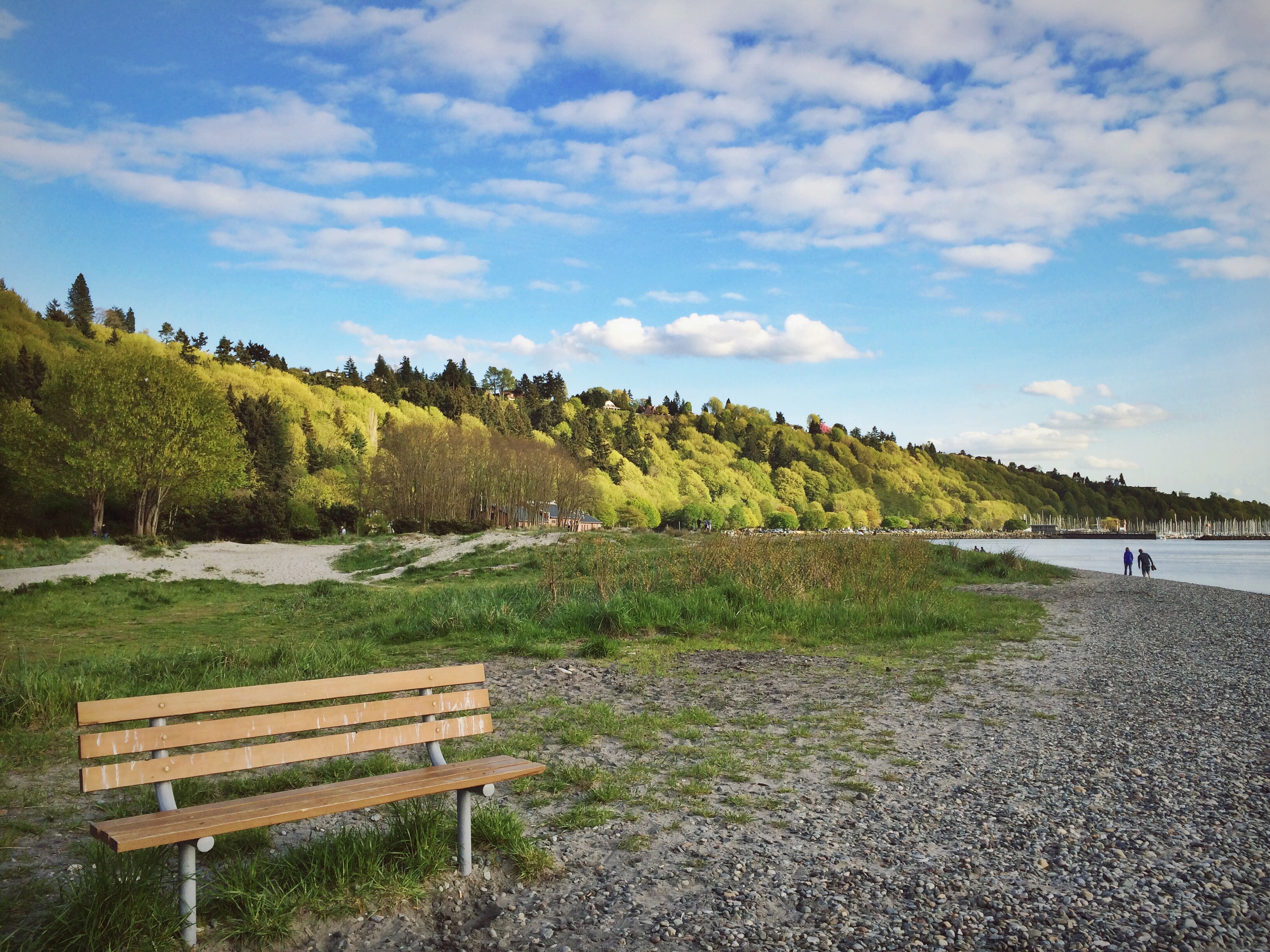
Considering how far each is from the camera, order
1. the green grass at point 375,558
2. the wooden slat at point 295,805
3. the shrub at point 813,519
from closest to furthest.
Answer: the wooden slat at point 295,805 → the green grass at point 375,558 → the shrub at point 813,519

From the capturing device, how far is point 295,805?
3520 millimetres

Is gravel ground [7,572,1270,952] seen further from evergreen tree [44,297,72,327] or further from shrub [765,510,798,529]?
shrub [765,510,798,529]

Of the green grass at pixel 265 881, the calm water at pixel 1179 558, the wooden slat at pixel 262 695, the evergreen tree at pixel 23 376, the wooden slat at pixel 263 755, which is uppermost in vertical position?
the evergreen tree at pixel 23 376

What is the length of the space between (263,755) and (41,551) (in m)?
30.2

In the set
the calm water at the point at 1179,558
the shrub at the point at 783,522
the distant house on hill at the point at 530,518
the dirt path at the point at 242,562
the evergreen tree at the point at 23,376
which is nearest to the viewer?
the dirt path at the point at 242,562

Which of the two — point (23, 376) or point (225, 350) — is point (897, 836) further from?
point (225, 350)

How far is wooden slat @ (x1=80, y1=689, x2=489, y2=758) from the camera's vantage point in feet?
11.4

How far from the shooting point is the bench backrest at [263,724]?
3.46 metres

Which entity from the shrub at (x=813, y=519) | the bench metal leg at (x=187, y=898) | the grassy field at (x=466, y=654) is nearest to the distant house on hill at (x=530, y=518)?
the grassy field at (x=466, y=654)

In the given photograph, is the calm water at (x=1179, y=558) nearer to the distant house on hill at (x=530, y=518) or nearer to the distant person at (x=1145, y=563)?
the distant person at (x=1145, y=563)

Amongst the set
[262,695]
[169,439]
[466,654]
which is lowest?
[466,654]

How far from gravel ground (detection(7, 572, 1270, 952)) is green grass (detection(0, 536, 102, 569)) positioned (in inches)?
953

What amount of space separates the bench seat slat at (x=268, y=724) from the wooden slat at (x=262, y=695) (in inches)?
2.6

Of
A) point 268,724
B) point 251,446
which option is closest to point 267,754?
point 268,724
